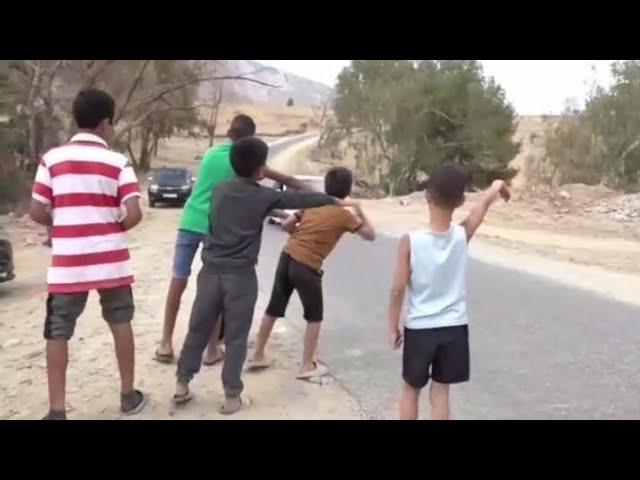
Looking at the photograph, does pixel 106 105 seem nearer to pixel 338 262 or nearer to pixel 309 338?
pixel 309 338

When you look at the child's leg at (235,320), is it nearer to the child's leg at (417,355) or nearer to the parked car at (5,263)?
the child's leg at (417,355)

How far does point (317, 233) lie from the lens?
531 centimetres

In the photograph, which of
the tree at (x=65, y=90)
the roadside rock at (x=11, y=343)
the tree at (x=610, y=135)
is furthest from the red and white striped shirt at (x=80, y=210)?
the tree at (x=610, y=135)

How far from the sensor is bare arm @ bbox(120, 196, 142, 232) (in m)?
4.15

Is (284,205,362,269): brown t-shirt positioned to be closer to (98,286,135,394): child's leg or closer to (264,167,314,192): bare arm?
(264,167,314,192): bare arm

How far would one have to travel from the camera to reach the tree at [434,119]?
33812mm

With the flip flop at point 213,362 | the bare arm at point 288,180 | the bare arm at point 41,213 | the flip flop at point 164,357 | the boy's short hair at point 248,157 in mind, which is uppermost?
the boy's short hair at point 248,157

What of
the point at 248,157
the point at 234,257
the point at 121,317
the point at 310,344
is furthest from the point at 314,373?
the point at 248,157

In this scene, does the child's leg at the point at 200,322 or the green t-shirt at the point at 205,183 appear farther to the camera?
the green t-shirt at the point at 205,183

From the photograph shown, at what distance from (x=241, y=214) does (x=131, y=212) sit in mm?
648

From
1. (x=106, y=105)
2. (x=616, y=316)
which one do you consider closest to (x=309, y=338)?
(x=106, y=105)

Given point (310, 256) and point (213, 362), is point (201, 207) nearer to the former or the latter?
point (310, 256)

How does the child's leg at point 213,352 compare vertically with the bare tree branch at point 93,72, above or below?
below

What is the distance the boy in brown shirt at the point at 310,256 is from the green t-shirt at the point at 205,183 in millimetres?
593
